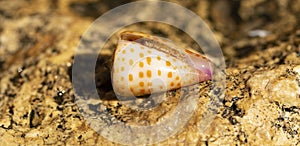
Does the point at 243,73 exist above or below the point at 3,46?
below

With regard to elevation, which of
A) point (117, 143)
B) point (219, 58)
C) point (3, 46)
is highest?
point (3, 46)

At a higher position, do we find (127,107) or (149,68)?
(149,68)

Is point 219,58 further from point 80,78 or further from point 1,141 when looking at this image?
point 1,141

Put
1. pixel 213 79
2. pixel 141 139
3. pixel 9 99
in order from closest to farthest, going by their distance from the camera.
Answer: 1. pixel 141 139
2. pixel 213 79
3. pixel 9 99

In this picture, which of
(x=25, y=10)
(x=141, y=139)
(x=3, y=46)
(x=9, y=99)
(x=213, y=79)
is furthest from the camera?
(x=25, y=10)

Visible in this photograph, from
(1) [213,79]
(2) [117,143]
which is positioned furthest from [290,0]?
(2) [117,143]

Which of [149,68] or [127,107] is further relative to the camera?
[127,107]

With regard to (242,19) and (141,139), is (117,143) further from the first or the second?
(242,19)

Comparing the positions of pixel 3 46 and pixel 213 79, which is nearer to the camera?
pixel 213 79
